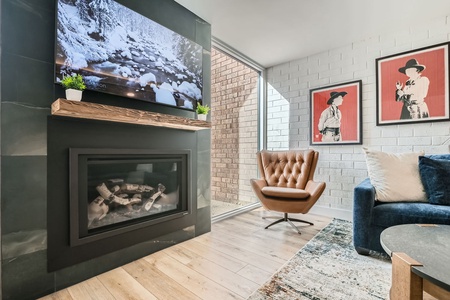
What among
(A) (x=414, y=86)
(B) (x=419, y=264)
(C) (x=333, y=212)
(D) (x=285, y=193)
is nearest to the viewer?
(B) (x=419, y=264)

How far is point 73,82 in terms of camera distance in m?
1.43

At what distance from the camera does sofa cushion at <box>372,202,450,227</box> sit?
5.52 ft

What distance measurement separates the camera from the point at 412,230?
1406 mm

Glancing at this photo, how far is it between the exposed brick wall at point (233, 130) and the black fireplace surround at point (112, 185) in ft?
4.82

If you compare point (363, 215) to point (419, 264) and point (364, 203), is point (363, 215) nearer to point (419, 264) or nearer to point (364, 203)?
point (364, 203)

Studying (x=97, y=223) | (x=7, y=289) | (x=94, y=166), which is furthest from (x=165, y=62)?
(x=7, y=289)

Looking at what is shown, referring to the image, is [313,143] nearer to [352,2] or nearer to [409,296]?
[352,2]

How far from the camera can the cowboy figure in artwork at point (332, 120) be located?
3179 mm

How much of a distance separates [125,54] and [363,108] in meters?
2.96

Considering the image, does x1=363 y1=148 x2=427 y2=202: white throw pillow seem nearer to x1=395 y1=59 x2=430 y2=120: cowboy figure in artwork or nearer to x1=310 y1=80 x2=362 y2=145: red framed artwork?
x1=395 y1=59 x2=430 y2=120: cowboy figure in artwork

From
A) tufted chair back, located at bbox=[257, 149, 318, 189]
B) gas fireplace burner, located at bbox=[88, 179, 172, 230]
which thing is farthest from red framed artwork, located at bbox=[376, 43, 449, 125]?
gas fireplace burner, located at bbox=[88, 179, 172, 230]

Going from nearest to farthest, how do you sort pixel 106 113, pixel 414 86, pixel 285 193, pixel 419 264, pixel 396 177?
pixel 419 264
pixel 106 113
pixel 396 177
pixel 285 193
pixel 414 86

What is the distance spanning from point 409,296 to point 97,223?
1.97 metres

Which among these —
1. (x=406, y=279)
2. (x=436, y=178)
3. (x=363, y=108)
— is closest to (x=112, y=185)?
(x=406, y=279)
